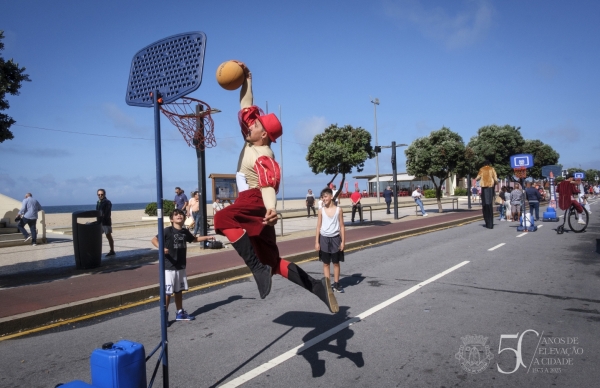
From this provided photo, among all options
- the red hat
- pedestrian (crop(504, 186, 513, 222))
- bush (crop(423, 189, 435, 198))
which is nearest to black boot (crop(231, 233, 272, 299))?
the red hat

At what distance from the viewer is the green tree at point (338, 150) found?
18172 mm

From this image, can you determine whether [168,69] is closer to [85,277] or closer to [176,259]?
[176,259]

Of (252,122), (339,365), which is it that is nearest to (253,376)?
(339,365)

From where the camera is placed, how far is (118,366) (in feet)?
9.86

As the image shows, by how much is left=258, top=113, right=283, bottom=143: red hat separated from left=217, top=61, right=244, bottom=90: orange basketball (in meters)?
0.34

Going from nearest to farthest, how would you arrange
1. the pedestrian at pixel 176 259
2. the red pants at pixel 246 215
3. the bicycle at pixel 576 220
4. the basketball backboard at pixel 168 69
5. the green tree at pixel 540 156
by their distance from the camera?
the basketball backboard at pixel 168 69 → the red pants at pixel 246 215 → the pedestrian at pixel 176 259 → the bicycle at pixel 576 220 → the green tree at pixel 540 156

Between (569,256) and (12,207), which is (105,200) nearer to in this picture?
(12,207)

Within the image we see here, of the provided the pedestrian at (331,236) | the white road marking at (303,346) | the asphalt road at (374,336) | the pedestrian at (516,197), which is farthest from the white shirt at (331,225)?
the pedestrian at (516,197)

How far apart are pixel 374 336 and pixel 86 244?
7.58 metres

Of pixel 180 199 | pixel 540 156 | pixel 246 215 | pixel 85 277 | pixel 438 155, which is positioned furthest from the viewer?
pixel 540 156

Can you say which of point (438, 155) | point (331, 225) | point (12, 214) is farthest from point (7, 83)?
point (438, 155)

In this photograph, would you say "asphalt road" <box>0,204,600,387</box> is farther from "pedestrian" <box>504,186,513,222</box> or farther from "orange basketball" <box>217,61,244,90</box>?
"pedestrian" <box>504,186,513,222</box>

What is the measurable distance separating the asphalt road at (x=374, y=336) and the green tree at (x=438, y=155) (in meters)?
20.9

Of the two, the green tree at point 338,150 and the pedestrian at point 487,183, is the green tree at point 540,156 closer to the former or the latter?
the pedestrian at point 487,183
